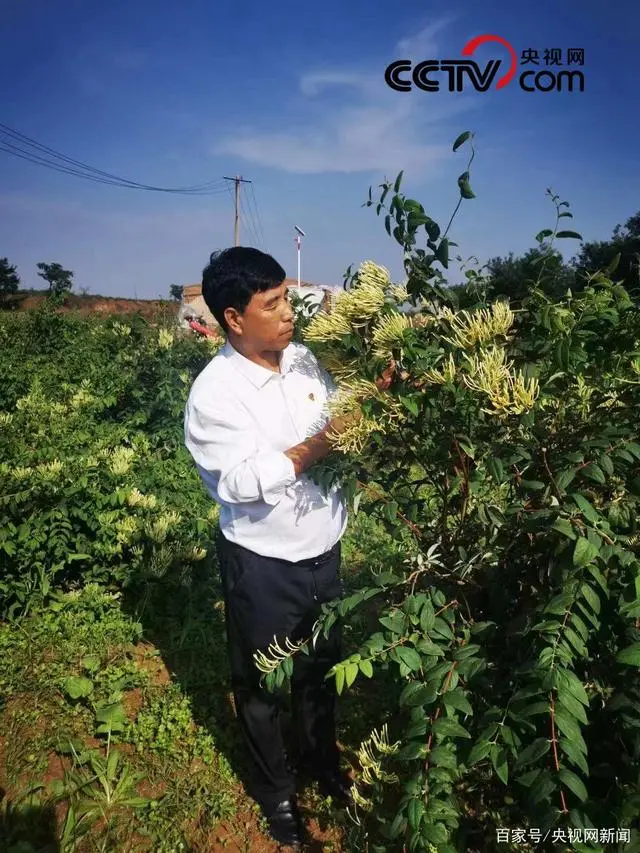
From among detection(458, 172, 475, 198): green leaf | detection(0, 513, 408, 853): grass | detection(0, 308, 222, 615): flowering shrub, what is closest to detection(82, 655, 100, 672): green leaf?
detection(0, 513, 408, 853): grass

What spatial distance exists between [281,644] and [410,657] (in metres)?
0.75

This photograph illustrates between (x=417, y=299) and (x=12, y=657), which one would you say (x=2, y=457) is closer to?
(x=12, y=657)

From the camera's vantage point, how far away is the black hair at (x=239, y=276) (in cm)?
163

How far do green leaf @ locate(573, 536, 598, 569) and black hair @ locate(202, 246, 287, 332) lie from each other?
1.05m

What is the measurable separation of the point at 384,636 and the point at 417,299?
2.31 feet

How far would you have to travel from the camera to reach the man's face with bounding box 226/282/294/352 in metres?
1.65

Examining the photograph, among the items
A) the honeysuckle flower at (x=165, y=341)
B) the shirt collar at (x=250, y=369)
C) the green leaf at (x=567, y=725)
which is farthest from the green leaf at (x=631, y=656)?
the honeysuckle flower at (x=165, y=341)

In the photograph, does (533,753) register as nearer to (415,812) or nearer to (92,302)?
(415,812)

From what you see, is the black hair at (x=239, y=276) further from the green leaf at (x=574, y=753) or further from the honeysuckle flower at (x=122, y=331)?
the honeysuckle flower at (x=122, y=331)

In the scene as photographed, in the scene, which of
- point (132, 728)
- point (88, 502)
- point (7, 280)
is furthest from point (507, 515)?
point (7, 280)

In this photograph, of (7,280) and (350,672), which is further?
(7,280)

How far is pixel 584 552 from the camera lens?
3.22ft

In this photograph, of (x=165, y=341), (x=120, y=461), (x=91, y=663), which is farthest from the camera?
(x=165, y=341)

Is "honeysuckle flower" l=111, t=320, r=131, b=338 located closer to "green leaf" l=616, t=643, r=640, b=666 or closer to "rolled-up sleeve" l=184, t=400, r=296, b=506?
"rolled-up sleeve" l=184, t=400, r=296, b=506
